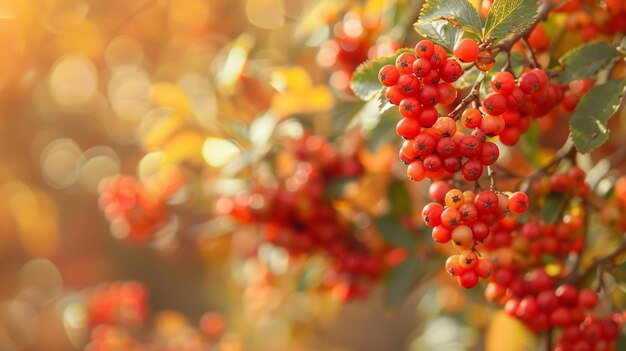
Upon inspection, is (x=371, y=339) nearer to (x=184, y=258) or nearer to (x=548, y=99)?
(x=184, y=258)

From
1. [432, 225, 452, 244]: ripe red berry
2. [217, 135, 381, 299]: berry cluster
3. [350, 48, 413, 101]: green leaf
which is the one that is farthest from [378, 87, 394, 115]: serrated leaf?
[217, 135, 381, 299]: berry cluster

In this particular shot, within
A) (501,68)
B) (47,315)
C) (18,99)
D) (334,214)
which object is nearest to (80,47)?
(18,99)

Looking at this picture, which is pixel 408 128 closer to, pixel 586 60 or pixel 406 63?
pixel 406 63

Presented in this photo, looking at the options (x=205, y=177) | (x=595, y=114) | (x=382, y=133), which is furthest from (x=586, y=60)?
(x=205, y=177)

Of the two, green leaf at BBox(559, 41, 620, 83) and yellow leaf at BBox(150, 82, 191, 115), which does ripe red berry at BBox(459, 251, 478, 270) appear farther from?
yellow leaf at BBox(150, 82, 191, 115)

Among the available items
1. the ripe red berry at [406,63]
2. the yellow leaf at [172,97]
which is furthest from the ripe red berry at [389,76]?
the yellow leaf at [172,97]

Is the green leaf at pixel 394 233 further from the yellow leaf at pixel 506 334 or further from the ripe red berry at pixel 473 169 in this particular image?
the ripe red berry at pixel 473 169
